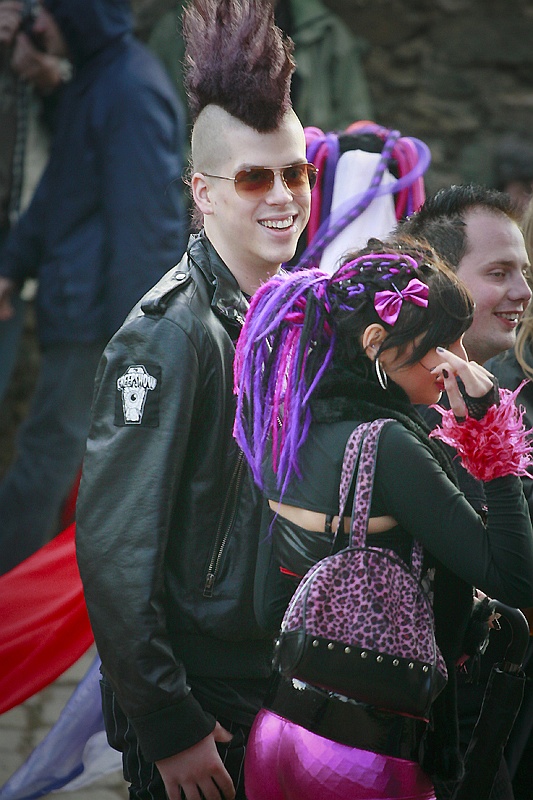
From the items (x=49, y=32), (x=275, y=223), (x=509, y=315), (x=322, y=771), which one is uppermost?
(x=49, y=32)

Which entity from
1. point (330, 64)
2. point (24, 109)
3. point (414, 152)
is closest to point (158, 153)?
point (24, 109)

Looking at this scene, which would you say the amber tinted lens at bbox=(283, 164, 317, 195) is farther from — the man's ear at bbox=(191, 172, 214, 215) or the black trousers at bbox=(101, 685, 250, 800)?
the black trousers at bbox=(101, 685, 250, 800)

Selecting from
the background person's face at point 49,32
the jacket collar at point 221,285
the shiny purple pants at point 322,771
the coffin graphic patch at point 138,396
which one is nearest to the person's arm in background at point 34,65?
the background person's face at point 49,32

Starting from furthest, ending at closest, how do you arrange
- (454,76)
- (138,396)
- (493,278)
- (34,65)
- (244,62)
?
1. (454,76)
2. (34,65)
3. (493,278)
4. (244,62)
5. (138,396)

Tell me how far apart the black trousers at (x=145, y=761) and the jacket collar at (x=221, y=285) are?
79cm

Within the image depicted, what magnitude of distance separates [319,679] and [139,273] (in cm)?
297

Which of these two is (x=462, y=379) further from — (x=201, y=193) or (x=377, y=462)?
(x=201, y=193)

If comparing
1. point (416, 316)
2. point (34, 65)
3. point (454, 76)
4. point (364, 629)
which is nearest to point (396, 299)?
point (416, 316)

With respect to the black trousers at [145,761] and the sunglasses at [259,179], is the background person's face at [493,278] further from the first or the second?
the black trousers at [145,761]

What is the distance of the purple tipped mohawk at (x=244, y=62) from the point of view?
7.35 feet

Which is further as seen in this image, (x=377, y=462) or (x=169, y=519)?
(x=169, y=519)

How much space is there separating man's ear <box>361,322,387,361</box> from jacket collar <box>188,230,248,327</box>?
0.38m

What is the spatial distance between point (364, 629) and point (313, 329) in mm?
521

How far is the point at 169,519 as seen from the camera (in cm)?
214
